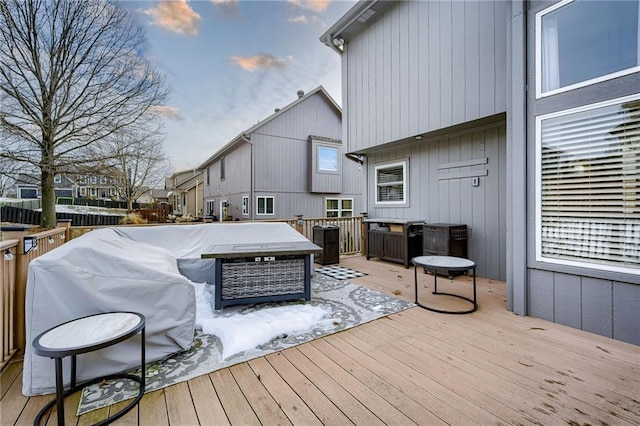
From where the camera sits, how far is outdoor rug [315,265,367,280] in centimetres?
473

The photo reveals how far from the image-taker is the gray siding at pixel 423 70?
3932 mm

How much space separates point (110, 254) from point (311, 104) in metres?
10.4

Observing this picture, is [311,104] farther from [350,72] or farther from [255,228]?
[255,228]

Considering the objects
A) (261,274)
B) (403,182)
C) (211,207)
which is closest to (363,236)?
(403,182)

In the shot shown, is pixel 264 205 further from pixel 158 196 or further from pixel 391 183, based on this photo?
pixel 158 196

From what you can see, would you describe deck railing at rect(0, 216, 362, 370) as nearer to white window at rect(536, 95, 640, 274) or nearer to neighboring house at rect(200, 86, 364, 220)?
white window at rect(536, 95, 640, 274)

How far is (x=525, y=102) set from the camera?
2.97 metres

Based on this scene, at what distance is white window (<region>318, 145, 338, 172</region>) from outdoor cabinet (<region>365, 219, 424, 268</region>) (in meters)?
5.70

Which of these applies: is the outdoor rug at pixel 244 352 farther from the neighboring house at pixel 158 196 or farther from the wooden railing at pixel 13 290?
the neighboring house at pixel 158 196

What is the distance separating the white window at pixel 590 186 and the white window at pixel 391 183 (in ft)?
10.5

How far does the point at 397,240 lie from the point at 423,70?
320 centimetres

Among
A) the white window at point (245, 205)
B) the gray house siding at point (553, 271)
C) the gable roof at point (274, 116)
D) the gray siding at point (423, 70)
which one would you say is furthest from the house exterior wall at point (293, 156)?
the gray house siding at point (553, 271)

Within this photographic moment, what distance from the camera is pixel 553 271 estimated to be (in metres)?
2.82

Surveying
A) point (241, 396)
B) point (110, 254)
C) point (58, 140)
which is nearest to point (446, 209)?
point (241, 396)
